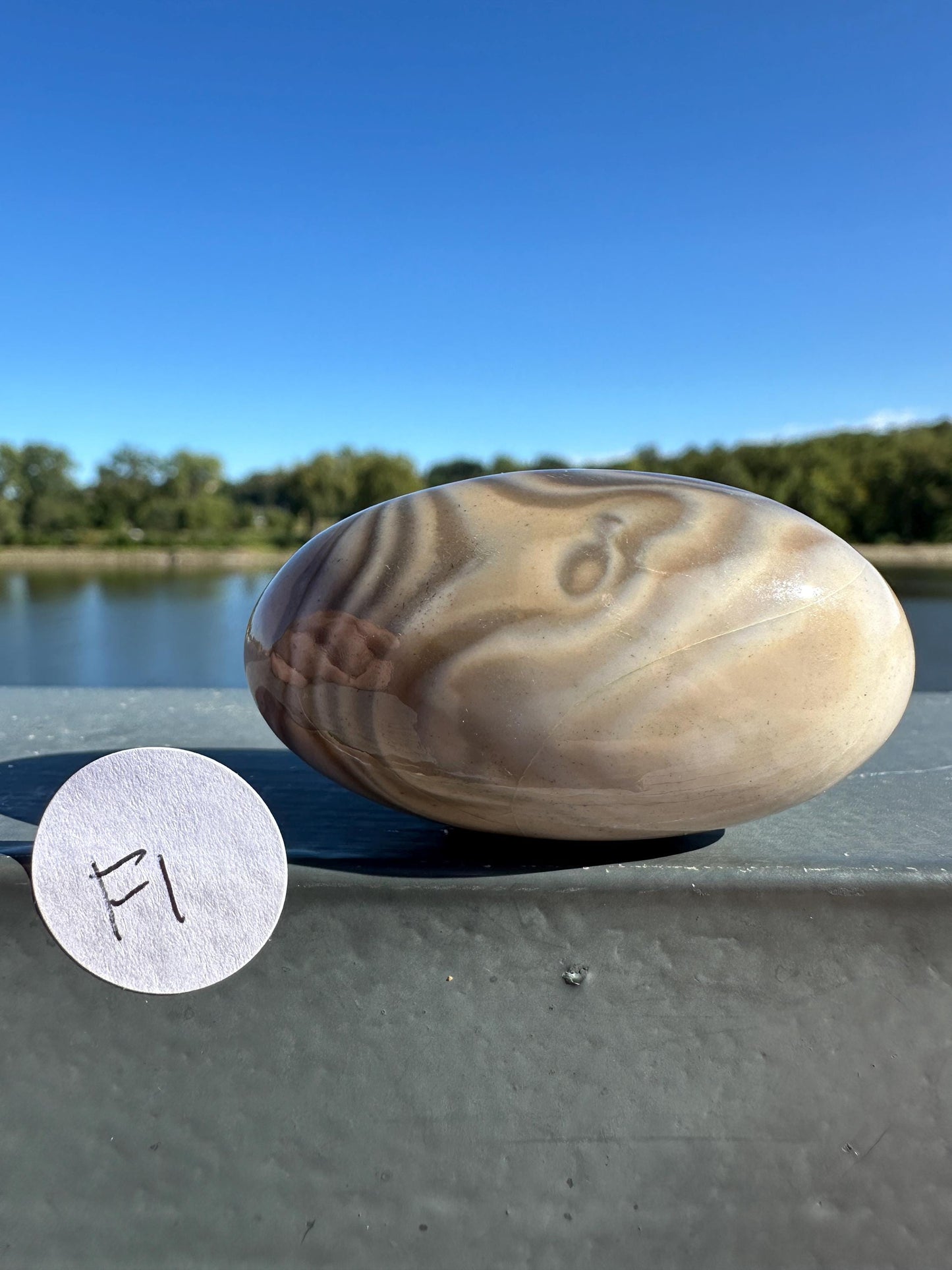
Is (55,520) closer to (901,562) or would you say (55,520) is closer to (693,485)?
(901,562)

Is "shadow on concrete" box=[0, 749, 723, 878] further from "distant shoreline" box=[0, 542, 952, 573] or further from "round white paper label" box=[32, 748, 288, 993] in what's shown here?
"distant shoreline" box=[0, 542, 952, 573]

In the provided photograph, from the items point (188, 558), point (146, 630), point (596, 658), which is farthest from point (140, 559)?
point (596, 658)

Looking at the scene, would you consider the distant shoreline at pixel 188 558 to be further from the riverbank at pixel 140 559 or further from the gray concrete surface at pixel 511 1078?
the gray concrete surface at pixel 511 1078

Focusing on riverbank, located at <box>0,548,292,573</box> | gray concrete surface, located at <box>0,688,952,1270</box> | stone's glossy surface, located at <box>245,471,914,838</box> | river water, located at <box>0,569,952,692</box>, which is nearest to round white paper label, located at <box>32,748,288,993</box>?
gray concrete surface, located at <box>0,688,952,1270</box>

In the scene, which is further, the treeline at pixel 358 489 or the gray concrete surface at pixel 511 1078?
the treeline at pixel 358 489

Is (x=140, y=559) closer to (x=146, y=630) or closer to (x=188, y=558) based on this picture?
(x=188, y=558)

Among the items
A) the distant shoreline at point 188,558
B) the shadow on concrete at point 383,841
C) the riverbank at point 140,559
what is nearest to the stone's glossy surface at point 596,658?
the shadow on concrete at point 383,841

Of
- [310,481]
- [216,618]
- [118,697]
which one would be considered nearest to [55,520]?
[310,481]
